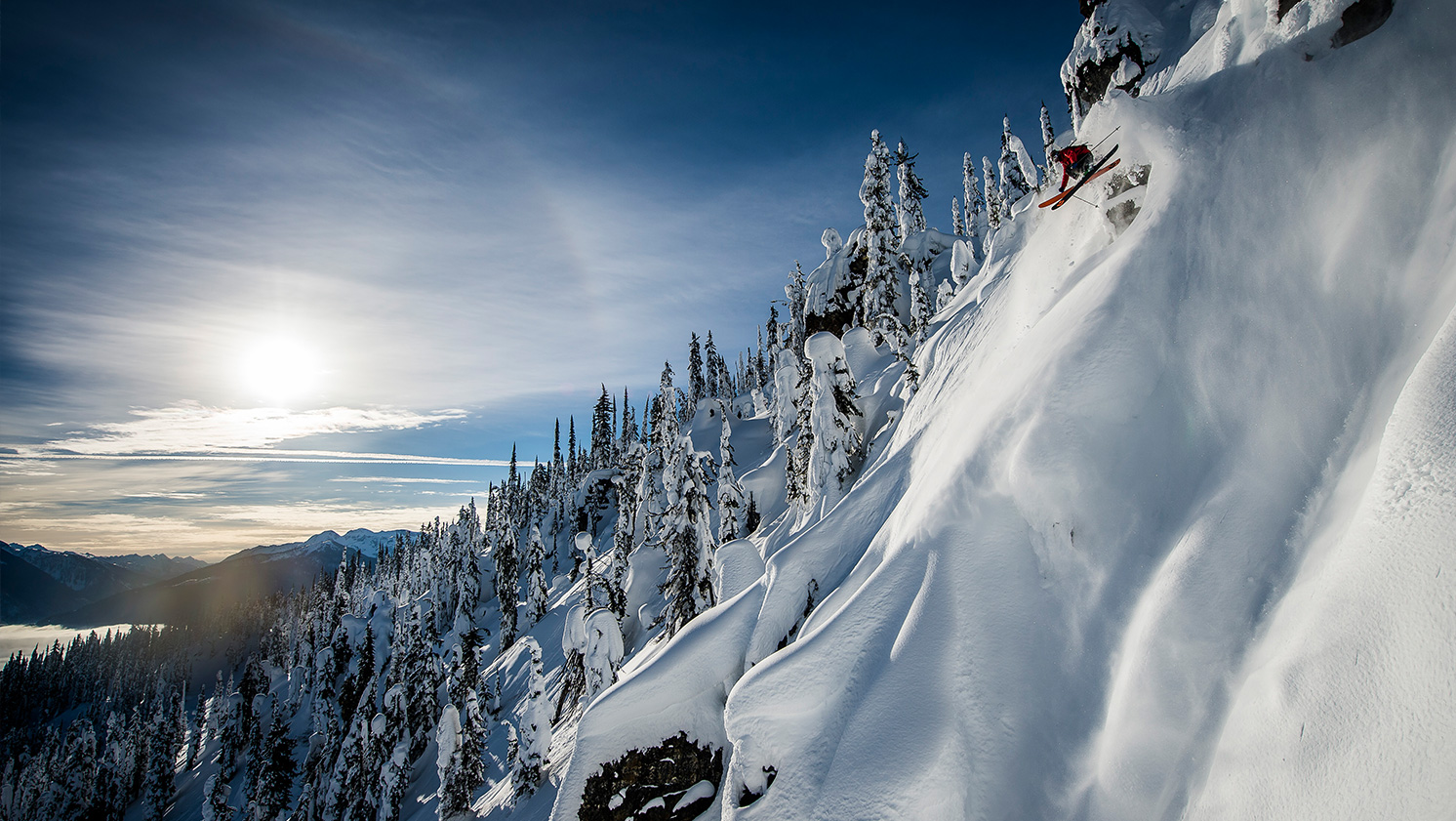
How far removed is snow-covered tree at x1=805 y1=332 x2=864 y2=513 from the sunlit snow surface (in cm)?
804

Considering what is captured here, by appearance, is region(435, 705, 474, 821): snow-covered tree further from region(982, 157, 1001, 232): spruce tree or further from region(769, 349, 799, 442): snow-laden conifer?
region(982, 157, 1001, 232): spruce tree

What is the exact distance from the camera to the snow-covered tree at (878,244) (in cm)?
2694

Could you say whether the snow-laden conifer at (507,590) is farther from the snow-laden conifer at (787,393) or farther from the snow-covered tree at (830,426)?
the snow-covered tree at (830,426)

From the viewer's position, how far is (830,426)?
15.9m

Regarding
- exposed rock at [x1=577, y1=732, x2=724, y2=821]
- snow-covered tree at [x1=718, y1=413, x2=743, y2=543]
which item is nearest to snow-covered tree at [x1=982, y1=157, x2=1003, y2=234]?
snow-covered tree at [x1=718, y1=413, x2=743, y2=543]

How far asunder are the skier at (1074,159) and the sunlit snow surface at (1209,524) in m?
0.92

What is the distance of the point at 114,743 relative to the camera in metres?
59.1

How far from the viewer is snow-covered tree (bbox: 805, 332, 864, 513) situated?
51.1 ft

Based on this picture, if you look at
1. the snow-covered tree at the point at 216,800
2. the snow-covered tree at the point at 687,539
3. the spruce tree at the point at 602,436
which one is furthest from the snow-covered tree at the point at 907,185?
the snow-covered tree at the point at 216,800

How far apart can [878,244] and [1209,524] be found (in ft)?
81.5

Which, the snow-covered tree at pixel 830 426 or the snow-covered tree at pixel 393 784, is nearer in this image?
the snow-covered tree at pixel 830 426

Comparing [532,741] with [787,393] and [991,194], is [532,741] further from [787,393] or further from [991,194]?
[991,194]

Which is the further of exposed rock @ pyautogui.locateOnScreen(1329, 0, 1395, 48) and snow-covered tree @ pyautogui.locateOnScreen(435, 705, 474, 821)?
snow-covered tree @ pyautogui.locateOnScreen(435, 705, 474, 821)

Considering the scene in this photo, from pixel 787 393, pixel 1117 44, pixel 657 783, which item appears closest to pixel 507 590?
pixel 787 393
